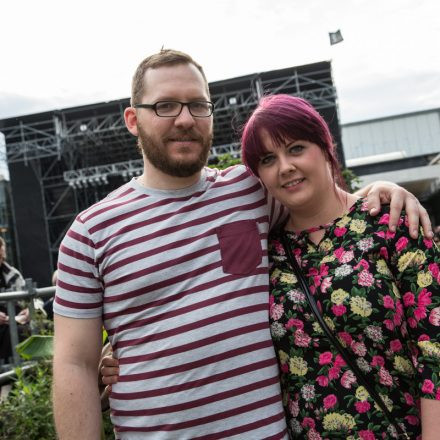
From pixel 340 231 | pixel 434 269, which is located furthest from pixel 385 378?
pixel 340 231

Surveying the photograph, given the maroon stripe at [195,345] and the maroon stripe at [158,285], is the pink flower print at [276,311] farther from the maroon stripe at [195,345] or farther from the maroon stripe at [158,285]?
the maroon stripe at [158,285]

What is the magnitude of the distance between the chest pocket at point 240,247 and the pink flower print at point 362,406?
0.47 metres

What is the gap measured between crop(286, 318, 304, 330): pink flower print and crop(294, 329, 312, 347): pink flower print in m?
0.01

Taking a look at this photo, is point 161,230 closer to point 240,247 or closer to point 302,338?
point 240,247

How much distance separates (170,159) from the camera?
5.32ft

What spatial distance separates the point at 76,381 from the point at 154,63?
1002 mm

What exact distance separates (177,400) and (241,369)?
0.64ft

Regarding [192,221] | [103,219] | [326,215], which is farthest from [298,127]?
[103,219]

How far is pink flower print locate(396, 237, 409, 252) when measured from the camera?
1.37m

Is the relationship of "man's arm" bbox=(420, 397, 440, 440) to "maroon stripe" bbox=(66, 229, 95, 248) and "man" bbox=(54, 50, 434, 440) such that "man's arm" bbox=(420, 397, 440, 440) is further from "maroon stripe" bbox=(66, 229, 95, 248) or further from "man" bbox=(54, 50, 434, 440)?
"maroon stripe" bbox=(66, 229, 95, 248)

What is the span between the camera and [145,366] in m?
1.47

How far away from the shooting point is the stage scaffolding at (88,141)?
718 inches

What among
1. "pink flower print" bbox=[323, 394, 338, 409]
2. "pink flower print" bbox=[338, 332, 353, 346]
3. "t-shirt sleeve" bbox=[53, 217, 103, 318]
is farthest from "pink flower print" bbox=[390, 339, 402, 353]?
"t-shirt sleeve" bbox=[53, 217, 103, 318]

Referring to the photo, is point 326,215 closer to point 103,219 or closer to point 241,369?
point 241,369
